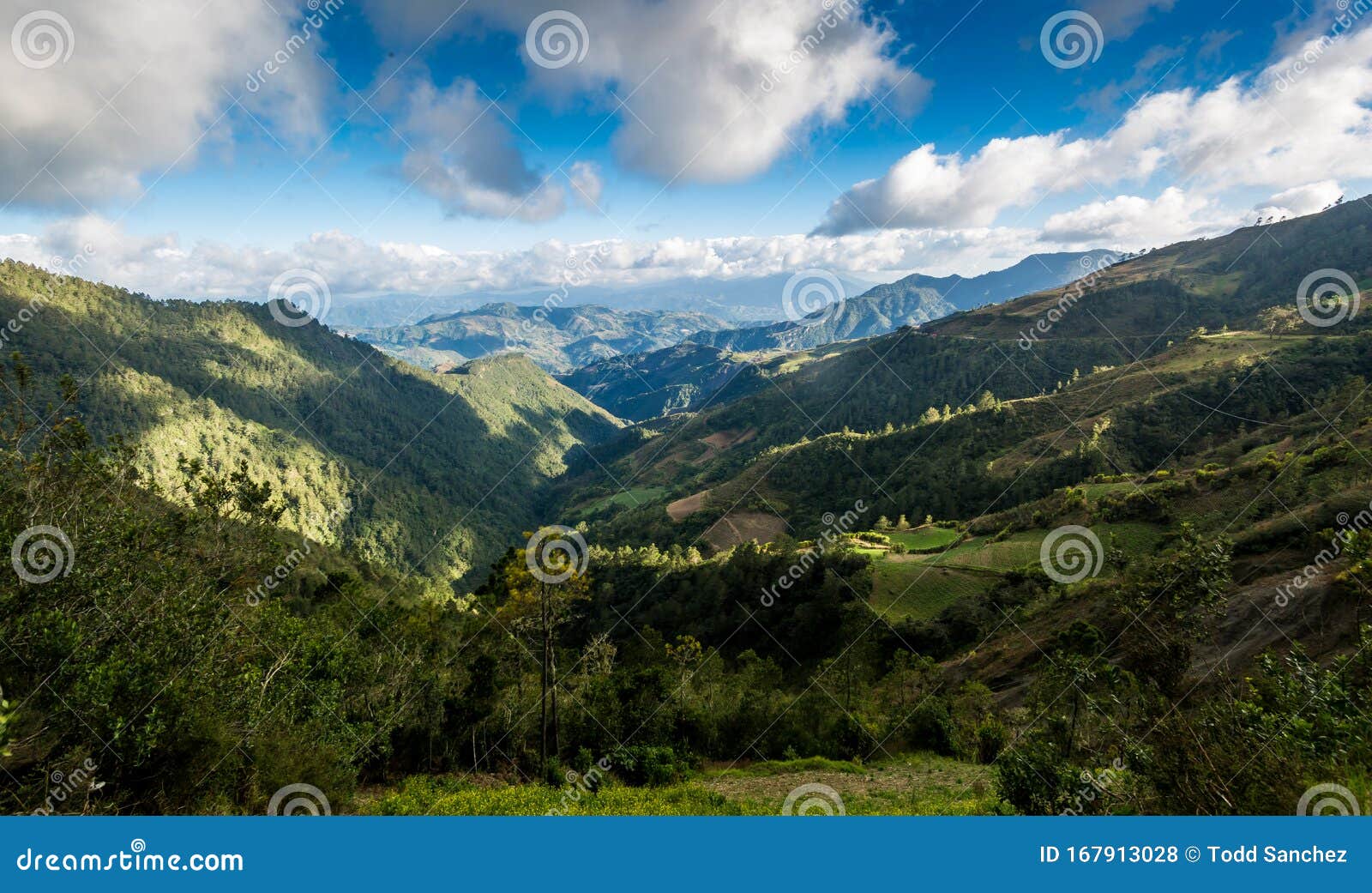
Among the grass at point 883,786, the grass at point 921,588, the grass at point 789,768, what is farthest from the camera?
the grass at point 921,588

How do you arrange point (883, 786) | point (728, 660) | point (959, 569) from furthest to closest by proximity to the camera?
point (728, 660), point (959, 569), point (883, 786)

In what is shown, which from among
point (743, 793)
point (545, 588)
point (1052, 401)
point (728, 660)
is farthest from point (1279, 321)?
point (545, 588)

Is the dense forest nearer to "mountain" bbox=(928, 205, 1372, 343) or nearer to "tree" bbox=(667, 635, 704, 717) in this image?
"tree" bbox=(667, 635, 704, 717)

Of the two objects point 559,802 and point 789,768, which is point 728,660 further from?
point 559,802

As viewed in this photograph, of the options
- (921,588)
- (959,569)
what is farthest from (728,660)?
(959,569)

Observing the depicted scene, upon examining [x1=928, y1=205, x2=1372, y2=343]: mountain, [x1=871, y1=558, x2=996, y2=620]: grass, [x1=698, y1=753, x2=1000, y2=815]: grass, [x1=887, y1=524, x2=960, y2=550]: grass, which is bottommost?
[x1=698, y1=753, x2=1000, y2=815]: grass

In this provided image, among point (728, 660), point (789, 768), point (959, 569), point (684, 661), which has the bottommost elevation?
point (789, 768)

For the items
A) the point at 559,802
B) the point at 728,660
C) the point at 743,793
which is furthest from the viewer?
the point at 728,660

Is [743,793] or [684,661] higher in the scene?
[684,661]

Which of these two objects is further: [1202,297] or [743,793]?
[1202,297]

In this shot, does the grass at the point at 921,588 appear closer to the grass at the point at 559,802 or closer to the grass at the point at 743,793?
the grass at the point at 743,793

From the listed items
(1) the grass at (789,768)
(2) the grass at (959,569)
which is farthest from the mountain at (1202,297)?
(1) the grass at (789,768)

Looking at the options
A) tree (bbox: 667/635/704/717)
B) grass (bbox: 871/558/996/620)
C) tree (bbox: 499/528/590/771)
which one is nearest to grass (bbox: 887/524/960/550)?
grass (bbox: 871/558/996/620)

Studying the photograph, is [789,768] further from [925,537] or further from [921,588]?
[925,537]
